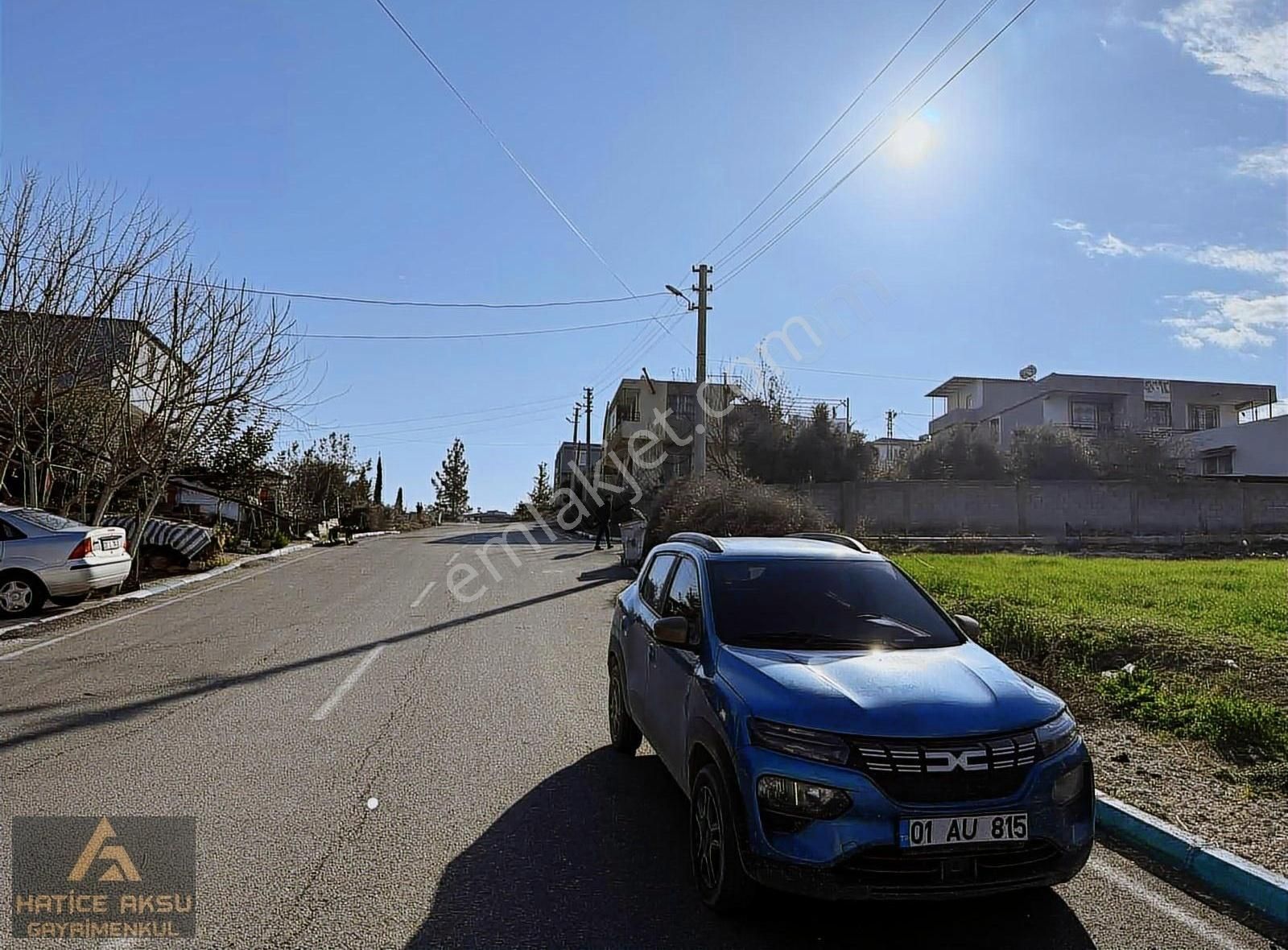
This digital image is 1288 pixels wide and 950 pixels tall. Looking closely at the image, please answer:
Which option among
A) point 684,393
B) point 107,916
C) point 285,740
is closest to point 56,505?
point 285,740

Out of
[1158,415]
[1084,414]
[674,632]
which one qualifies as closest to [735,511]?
[674,632]

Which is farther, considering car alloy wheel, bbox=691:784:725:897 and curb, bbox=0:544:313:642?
curb, bbox=0:544:313:642

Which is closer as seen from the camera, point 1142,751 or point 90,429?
point 1142,751

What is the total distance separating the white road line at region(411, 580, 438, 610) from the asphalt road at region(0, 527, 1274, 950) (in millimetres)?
3704

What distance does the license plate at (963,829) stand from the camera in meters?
3.67

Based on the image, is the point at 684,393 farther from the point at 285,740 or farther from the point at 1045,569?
the point at 285,740

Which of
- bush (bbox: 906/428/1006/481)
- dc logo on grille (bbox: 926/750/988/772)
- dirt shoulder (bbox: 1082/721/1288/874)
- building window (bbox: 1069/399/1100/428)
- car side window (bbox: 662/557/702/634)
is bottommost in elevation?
dirt shoulder (bbox: 1082/721/1288/874)

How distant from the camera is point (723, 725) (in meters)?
4.19

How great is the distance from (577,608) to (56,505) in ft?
39.6

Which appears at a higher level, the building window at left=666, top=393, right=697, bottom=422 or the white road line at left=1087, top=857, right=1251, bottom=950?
the building window at left=666, top=393, right=697, bottom=422

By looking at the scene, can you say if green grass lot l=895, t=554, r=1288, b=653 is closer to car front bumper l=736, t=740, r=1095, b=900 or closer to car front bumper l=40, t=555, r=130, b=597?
car front bumper l=736, t=740, r=1095, b=900

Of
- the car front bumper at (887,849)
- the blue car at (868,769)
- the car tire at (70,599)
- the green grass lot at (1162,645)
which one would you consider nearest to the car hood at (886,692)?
the blue car at (868,769)

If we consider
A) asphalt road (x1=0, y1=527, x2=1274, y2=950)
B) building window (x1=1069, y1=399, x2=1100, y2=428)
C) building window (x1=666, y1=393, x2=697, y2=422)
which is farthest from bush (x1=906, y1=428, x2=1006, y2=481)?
asphalt road (x1=0, y1=527, x2=1274, y2=950)

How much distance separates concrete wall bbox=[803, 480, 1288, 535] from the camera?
32.9 meters
